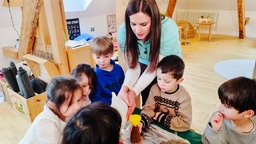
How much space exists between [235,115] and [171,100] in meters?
0.36

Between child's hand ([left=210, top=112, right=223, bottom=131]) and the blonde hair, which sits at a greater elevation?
the blonde hair

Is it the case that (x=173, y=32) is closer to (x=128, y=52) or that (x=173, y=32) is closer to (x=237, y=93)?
(x=128, y=52)

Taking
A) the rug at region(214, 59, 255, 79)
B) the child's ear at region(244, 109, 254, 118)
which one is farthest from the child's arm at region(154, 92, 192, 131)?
the rug at region(214, 59, 255, 79)

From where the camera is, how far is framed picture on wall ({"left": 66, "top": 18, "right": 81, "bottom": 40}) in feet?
11.7

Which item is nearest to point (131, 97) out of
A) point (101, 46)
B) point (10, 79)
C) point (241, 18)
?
point (101, 46)

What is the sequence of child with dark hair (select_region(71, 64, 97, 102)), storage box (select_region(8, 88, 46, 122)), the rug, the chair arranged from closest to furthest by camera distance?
child with dark hair (select_region(71, 64, 97, 102)) → storage box (select_region(8, 88, 46, 122)) → the rug → the chair

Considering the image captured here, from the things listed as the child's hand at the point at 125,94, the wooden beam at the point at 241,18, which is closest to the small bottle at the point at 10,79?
the child's hand at the point at 125,94

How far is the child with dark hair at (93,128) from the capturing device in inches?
24.0

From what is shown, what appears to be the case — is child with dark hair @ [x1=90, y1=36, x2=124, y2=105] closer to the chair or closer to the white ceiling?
the white ceiling

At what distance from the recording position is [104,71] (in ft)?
4.70

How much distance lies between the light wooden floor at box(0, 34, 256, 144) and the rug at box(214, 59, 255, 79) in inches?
4.1

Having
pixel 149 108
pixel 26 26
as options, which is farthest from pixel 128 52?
pixel 26 26

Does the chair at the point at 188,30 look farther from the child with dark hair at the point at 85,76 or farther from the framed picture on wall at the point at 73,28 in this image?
the child with dark hair at the point at 85,76

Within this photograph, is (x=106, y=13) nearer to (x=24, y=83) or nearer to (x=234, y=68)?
(x=234, y=68)
